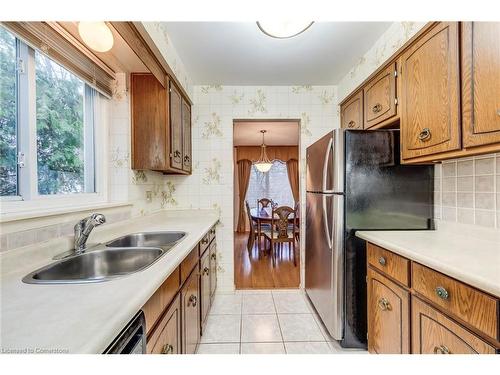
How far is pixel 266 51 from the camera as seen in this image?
6.64 feet

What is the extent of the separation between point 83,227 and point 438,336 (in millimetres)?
1645

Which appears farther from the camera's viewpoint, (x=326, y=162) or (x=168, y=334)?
(x=326, y=162)

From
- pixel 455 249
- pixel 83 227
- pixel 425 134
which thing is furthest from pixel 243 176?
pixel 455 249

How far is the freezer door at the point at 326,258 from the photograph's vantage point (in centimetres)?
170

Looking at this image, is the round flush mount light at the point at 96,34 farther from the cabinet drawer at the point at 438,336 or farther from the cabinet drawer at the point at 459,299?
the cabinet drawer at the point at 438,336

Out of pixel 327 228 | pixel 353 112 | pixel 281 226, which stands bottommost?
pixel 281 226

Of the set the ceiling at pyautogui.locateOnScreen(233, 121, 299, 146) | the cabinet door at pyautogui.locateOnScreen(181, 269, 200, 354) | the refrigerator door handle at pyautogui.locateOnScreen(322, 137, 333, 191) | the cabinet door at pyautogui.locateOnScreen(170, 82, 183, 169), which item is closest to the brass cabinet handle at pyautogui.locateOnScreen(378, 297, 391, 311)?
the refrigerator door handle at pyautogui.locateOnScreen(322, 137, 333, 191)

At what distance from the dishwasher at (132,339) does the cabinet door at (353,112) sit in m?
2.17

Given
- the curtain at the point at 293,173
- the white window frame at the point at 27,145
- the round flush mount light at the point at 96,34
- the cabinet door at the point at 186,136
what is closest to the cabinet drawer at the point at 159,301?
the white window frame at the point at 27,145

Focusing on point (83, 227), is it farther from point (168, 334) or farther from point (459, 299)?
point (459, 299)

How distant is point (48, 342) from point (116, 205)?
52.4 inches

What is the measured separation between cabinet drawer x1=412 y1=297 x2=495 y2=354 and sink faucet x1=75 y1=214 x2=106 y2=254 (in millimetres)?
1535

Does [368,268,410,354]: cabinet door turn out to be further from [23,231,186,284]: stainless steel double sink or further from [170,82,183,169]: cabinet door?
[170,82,183,169]: cabinet door
